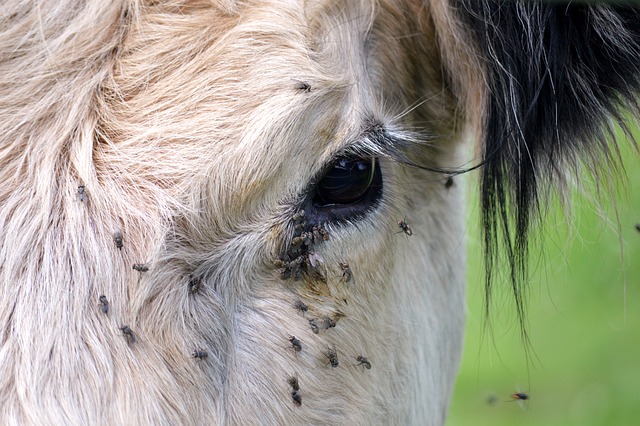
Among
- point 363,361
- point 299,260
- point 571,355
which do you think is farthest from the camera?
point 571,355

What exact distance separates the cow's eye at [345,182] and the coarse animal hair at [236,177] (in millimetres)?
12

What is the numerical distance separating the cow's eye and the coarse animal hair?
0.01m

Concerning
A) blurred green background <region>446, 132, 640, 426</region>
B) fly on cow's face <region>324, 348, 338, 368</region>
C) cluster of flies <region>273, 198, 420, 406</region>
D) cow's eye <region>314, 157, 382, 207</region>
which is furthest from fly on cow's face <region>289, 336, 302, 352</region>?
blurred green background <region>446, 132, 640, 426</region>

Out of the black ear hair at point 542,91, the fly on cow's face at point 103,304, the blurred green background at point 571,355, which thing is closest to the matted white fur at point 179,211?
the fly on cow's face at point 103,304

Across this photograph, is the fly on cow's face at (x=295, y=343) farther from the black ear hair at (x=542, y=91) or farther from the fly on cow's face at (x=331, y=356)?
the black ear hair at (x=542, y=91)

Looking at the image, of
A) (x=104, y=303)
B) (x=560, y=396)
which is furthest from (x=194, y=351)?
(x=560, y=396)

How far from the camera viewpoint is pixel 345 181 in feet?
6.91

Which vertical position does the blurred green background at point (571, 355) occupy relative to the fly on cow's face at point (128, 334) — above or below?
below

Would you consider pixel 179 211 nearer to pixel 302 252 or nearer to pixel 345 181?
pixel 302 252

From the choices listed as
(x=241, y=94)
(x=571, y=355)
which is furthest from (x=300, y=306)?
(x=571, y=355)

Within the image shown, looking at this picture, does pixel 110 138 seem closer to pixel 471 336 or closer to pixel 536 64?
pixel 536 64

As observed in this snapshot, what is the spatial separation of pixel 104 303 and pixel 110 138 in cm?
41

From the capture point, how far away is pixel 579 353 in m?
6.35

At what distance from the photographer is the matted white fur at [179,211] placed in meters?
1.75
